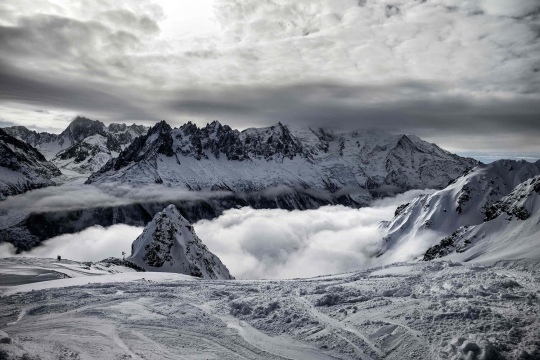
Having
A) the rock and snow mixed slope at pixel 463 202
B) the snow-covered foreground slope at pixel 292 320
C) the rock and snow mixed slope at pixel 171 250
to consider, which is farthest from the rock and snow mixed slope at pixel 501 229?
the rock and snow mixed slope at pixel 463 202

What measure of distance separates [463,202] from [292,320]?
14747 cm

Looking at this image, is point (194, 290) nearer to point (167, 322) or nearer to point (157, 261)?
point (167, 322)

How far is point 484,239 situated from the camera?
68750mm

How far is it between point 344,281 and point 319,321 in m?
10.1

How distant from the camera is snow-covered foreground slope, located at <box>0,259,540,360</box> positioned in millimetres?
16438

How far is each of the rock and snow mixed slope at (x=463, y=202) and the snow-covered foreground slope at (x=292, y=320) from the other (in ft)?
411

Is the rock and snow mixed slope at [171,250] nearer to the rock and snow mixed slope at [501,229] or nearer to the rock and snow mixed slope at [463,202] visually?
the rock and snow mixed slope at [501,229]

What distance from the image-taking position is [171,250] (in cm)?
8319

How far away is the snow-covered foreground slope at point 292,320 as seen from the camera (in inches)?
647

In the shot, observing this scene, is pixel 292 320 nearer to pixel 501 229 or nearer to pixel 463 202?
pixel 501 229

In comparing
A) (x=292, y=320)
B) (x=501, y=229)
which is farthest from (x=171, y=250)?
(x=501, y=229)

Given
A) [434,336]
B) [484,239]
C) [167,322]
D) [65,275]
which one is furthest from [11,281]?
[484,239]

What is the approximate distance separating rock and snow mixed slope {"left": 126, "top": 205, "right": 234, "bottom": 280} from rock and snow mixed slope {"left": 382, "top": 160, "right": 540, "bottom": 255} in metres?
96.5

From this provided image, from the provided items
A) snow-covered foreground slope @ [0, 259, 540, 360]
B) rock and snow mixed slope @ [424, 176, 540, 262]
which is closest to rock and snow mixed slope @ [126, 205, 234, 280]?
snow-covered foreground slope @ [0, 259, 540, 360]
